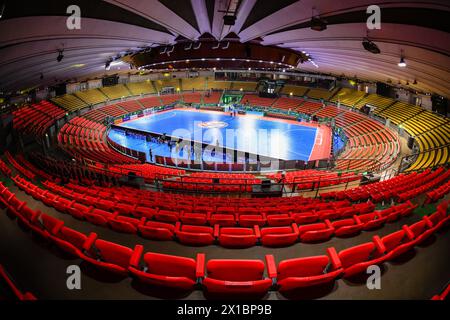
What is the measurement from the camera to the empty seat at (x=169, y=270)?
3.83m

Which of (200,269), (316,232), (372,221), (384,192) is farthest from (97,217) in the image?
(384,192)

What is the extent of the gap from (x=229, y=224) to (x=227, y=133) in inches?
898

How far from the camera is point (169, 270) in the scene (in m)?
4.16

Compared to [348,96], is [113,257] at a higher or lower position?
lower

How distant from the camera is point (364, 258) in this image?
451 cm

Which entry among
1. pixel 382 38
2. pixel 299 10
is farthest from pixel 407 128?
pixel 299 10

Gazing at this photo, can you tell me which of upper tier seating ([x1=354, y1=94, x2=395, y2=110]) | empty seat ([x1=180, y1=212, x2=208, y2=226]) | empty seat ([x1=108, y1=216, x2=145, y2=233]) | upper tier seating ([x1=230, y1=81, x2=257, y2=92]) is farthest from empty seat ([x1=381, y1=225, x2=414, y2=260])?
upper tier seating ([x1=230, y1=81, x2=257, y2=92])

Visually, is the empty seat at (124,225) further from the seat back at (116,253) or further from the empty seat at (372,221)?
the empty seat at (372,221)

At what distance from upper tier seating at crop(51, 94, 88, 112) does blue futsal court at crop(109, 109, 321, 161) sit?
20.8 ft

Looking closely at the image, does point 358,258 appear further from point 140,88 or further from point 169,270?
point 140,88

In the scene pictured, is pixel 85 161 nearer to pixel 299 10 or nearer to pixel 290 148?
pixel 299 10

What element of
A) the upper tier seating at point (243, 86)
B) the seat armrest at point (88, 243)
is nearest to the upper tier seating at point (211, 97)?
the upper tier seating at point (243, 86)

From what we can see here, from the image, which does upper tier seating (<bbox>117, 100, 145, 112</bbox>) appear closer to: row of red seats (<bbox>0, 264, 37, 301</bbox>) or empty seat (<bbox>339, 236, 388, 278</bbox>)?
row of red seats (<bbox>0, 264, 37, 301</bbox>)

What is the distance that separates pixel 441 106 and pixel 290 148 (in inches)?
592
